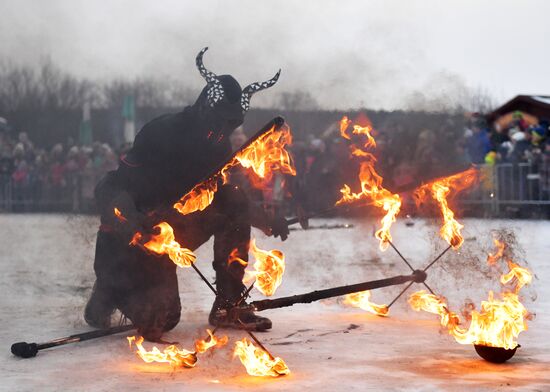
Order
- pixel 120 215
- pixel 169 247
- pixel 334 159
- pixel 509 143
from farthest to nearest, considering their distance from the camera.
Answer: pixel 509 143
pixel 334 159
pixel 120 215
pixel 169 247

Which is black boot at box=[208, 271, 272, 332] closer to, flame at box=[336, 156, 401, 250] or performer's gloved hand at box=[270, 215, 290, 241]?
performer's gloved hand at box=[270, 215, 290, 241]

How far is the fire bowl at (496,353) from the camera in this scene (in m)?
4.63

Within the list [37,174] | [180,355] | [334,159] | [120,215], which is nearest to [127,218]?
[120,215]

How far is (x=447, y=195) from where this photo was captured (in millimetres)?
5859

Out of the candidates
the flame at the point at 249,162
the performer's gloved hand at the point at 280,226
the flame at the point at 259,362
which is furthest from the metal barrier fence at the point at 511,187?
the flame at the point at 259,362

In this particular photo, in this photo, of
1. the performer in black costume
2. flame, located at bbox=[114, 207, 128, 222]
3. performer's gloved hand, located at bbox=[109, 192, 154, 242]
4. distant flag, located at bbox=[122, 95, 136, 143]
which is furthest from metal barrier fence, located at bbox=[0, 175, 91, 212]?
flame, located at bbox=[114, 207, 128, 222]

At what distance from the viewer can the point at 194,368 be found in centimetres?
461

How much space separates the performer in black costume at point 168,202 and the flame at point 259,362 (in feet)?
3.66

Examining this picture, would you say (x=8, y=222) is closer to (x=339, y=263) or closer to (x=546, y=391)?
(x=339, y=263)

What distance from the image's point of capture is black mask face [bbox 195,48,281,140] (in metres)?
5.66

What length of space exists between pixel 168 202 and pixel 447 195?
180 centimetres

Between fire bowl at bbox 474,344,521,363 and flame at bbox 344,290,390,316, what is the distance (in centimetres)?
158

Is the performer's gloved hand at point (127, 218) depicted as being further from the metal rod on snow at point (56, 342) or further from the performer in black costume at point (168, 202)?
the metal rod on snow at point (56, 342)

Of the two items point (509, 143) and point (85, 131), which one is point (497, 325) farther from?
point (85, 131)
